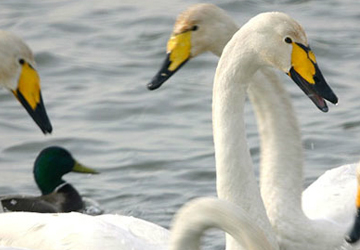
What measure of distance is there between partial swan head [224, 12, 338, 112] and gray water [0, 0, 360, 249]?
7.00 feet

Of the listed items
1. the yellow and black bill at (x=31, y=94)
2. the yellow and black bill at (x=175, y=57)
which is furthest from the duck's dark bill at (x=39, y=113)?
the yellow and black bill at (x=175, y=57)

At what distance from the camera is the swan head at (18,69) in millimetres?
7434

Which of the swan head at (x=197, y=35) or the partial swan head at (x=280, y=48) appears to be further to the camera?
the swan head at (x=197, y=35)

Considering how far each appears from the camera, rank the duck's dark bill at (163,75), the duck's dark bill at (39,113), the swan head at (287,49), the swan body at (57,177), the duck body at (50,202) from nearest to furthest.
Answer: the swan head at (287,49) < the duck's dark bill at (163,75) < the duck's dark bill at (39,113) < the duck body at (50,202) < the swan body at (57,177)

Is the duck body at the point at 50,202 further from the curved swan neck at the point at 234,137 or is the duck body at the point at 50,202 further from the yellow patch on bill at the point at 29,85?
the curved swan neck at the point at 234,137

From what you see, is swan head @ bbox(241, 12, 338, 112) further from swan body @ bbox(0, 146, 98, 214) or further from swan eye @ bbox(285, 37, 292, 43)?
swan body @ bbox(0, 146, 98, 214)

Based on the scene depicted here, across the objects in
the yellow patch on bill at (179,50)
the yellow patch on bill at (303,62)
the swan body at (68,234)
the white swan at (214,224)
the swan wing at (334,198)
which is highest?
the white swan at (214,224)

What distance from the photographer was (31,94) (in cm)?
760

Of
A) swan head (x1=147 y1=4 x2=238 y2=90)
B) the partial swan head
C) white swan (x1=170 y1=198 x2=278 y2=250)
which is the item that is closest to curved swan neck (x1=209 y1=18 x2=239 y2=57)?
swan head (x1=147 y1=4 x2=238 y2=90)

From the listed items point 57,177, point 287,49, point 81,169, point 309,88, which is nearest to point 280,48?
point 287,49

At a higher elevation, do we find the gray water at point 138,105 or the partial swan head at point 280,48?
the partial swan head at point 280,48

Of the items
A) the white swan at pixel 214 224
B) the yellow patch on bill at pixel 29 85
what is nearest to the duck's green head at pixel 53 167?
the yellow patch on bill at pixel 29 85

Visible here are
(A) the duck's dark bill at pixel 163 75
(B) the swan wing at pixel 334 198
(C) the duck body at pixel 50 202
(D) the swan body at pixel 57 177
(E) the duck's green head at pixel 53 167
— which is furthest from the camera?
(E) the duck's green head at pixel 53 167

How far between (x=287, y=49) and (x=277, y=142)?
39.6 inches
